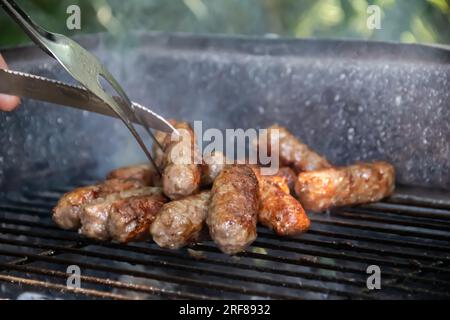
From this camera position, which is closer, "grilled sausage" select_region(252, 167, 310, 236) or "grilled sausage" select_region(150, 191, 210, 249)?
"grilled sausage" select_region(150, 191, 210, 249)

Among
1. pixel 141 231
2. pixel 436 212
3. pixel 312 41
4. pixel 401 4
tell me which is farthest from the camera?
pixel 401 4

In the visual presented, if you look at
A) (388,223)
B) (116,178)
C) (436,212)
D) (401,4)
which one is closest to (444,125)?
(436,212)

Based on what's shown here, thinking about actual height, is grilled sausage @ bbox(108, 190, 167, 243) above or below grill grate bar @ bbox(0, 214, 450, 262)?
above

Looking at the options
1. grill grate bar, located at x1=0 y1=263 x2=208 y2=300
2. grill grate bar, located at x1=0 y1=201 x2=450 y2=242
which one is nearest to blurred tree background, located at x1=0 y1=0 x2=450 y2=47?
grill grate bar, located at x1=0 y1=201 x2=450 y2=242

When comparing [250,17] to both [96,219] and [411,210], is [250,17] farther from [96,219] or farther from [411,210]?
[96,219]

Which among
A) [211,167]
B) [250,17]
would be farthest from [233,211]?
[250,17]

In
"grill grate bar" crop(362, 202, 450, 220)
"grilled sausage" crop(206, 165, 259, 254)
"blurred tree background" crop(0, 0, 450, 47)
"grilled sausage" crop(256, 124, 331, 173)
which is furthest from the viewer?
"blurred tree background" crop(0, 0, 450, 47)

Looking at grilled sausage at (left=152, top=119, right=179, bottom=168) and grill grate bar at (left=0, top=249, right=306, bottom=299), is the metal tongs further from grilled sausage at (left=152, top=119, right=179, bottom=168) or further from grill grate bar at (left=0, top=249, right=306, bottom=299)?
grill grate bar at (left=0, top=249, right=306, bottom=299)
